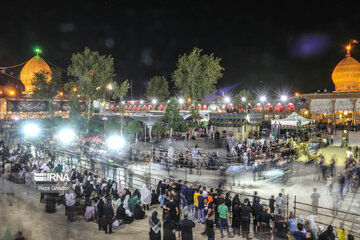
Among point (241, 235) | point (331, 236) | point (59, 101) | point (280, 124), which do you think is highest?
point (59, 101)

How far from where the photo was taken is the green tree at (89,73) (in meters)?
36.9

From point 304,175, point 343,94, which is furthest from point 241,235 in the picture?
point 343,94

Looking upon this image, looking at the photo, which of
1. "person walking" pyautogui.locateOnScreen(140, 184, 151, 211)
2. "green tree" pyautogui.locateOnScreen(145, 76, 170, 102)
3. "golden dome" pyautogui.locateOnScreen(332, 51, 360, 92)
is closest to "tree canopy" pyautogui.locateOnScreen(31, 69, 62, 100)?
"green tree" pyautogui.locateOnScreen(145, 76, 170, 102)

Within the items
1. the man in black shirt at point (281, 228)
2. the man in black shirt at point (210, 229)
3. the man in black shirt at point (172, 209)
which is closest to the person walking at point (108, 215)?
the man in black shirt at point (172, 209)

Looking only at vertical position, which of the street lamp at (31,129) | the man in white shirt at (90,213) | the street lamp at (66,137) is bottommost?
the man in white shirt at (90,213)

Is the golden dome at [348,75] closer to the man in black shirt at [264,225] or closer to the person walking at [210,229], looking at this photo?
the man in black shirt at [264,225]

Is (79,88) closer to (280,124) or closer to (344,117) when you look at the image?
(280,124)

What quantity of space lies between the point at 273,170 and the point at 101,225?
10127 mm

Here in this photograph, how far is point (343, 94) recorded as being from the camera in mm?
32094

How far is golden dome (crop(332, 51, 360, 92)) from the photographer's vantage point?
3638 cm

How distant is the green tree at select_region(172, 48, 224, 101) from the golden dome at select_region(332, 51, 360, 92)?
18.0m

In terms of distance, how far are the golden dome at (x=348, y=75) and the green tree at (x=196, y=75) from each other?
18.0 metres

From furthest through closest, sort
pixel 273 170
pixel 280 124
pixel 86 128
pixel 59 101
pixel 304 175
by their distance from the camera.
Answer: pixel 59 101
pixel 86 128
pixel 280 124
pixel 273 170
pixel 304 175

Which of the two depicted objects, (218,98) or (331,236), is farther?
(218,98)
